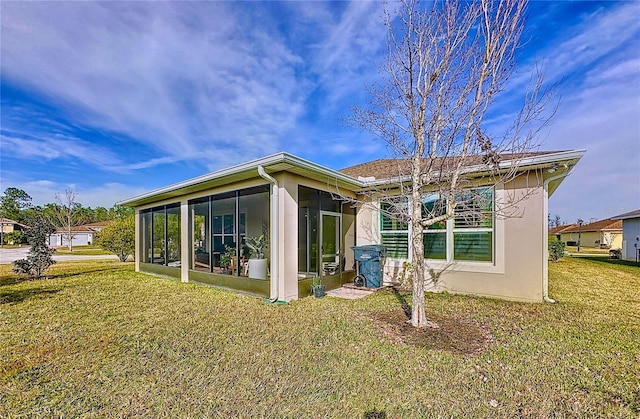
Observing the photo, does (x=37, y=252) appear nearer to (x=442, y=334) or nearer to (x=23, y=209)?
(x=442, y=334)

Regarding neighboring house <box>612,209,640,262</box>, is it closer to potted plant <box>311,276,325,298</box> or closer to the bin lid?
the bin lid

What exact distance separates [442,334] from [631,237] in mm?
22357

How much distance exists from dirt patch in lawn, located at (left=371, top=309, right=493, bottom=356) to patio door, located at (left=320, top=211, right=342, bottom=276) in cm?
288

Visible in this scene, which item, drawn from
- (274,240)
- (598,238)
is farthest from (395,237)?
(598,238)

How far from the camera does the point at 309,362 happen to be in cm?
337

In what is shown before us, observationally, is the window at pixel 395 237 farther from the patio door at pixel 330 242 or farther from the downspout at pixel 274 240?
the downspout at pixel 274 240

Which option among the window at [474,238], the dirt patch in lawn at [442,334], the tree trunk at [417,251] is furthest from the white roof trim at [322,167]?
the dirt patch in lawn at [442,334]

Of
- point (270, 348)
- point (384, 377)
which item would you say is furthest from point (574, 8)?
point (270, 348)

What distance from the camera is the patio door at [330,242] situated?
25.2 feet

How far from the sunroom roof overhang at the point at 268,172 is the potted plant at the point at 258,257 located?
1720 mm

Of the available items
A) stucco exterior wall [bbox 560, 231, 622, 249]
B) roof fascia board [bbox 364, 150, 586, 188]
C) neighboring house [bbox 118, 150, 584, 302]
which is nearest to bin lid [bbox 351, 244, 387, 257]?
neighboring house [bbox 118, 150, 584, 302]

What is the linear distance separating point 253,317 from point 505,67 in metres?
5.85

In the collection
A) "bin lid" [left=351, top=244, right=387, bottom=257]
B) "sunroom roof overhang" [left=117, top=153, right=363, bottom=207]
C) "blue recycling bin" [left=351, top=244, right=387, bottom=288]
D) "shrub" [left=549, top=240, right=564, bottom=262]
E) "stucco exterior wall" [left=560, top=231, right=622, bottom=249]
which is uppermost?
"sunroom roof overhang" [left=117, top=153, right=363, bottom=207]

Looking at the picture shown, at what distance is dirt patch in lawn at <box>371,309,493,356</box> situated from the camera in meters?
3.80
